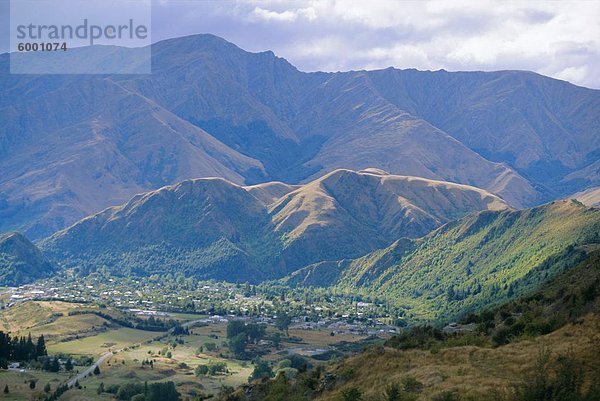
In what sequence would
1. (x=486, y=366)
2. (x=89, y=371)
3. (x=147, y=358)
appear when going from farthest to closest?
(x=147, y=358)
(x=89, y=371)
(x=486, y=366)

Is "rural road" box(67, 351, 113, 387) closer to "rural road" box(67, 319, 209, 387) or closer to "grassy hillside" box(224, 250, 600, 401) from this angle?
"rural road" box(67, 319, 209, 387)

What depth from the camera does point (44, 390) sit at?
123 metres

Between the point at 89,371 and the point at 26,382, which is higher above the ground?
the point at 26,382

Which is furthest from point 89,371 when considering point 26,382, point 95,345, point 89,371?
point 95,345

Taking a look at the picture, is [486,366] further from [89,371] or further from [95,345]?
[95,345]

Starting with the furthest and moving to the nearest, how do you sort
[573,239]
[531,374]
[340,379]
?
1. [573,239]
2. [340,379]
3. [531,374]


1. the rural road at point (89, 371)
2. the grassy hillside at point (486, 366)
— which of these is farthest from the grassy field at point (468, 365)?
the rural road at point (89, 371)

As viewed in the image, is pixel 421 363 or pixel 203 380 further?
pixel 203 380

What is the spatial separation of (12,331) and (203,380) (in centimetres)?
8097

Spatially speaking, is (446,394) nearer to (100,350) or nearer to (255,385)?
(255,385)

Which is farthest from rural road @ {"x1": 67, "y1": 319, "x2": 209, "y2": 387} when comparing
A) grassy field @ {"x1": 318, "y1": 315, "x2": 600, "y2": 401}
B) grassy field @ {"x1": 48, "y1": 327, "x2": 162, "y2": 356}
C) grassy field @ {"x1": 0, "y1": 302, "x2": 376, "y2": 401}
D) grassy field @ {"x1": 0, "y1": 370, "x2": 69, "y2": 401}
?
grassy field @ {"x1": 318, "y1": 315, "x2": 600, "y2": 401}

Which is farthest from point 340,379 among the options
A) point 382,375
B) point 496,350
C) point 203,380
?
point 203,380

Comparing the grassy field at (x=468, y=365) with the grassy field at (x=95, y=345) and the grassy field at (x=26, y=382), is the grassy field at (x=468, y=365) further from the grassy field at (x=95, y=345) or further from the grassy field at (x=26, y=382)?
the grassy field at (x=95, y=345)

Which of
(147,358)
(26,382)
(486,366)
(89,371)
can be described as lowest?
(147,358)
